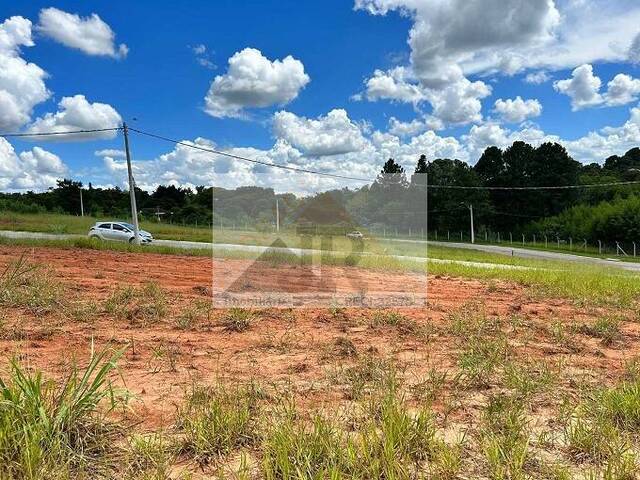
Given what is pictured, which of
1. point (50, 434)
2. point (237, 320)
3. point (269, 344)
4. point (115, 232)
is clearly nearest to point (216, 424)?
point (50, 434)

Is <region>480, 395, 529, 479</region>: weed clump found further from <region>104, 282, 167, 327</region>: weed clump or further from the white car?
the white car

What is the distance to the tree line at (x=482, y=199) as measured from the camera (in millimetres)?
39594

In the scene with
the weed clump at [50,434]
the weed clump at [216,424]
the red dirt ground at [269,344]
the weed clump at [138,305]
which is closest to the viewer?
the weed clump at [50,434]

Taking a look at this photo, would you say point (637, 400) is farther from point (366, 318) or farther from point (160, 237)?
point (160, 237)

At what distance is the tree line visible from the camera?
3959 centimetres

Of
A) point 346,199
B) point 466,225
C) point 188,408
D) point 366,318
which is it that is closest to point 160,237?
point 346,199

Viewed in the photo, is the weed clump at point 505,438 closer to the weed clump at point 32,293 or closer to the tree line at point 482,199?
the weed clump at point 32,293

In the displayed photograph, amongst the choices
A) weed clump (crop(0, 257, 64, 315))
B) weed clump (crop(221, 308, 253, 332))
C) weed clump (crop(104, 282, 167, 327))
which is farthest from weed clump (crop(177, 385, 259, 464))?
weed clump (crop(0, 257, 64, 315))

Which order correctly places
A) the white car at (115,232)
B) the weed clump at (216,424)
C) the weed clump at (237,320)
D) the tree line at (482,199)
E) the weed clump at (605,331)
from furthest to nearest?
the tree line at (482,199)
the white car at (115,232)
the weed clump at (237,320)
the weed clump at (605,331)
the weed clump at (216,424)

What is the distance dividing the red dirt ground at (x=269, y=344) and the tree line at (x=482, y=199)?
90.5 feet

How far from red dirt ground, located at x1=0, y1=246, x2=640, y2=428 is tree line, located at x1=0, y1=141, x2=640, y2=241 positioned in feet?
90.5

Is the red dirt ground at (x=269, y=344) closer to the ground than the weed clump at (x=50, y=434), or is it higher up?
closer to the ground

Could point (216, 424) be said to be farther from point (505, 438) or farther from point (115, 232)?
point (115, 232)

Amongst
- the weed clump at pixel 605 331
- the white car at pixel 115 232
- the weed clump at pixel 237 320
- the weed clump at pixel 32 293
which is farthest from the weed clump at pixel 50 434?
the white car at pixel 115 232
